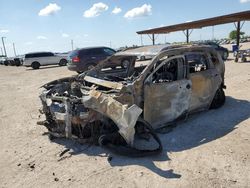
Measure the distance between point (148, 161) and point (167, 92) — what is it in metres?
1.59

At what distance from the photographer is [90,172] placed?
4352 millimetres

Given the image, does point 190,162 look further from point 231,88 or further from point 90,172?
point 231,88

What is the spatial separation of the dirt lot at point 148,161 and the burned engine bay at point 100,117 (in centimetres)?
23

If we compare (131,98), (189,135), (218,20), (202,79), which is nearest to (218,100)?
(202,79)

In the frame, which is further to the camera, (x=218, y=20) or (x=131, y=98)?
(x=218, y=20)

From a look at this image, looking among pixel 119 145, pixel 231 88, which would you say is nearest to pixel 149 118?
pixel 119 145

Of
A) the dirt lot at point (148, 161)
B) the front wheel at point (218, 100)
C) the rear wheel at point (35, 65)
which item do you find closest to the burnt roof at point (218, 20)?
the rear wheel at point (35, 65)

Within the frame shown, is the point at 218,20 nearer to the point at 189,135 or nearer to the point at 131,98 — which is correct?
the point at 189,135

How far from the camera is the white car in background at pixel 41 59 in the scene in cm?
2919

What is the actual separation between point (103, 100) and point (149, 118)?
115cm

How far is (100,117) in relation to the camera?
4.98 m

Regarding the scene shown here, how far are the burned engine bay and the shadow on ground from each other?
159 mm

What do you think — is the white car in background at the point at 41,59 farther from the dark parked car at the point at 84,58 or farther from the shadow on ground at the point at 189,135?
the shadow on ground at the point at 189,135

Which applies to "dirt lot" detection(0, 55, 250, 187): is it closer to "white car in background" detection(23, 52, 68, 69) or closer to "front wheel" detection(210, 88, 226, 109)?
"front wheel" detection(210, 88, 226, 109)
